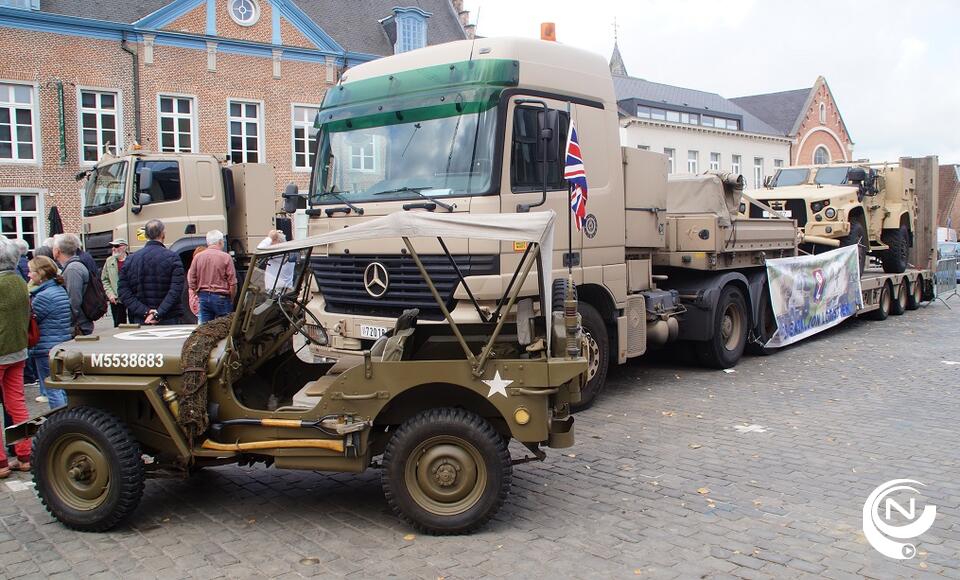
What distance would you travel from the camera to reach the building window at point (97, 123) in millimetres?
24609

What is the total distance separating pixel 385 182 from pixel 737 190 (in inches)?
235

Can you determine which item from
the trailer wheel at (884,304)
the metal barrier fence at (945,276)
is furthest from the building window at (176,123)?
the metal barrier fence at (945,276)

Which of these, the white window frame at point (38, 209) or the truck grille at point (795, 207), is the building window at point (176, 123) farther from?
the truck grille at point (795, 207)

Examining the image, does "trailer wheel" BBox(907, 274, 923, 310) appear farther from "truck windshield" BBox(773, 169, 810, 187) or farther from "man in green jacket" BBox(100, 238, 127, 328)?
"man in green jacket" BBox(100, 238, 127, 328)

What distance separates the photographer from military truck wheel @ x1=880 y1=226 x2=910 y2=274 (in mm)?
16438

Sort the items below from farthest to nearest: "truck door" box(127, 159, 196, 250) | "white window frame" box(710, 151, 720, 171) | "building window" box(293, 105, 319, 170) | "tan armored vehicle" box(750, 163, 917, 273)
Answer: "white window frame" box(710, 151, 720, 171) → "building window" box(293, 105, 319, 170) → "tan armored vehicle" box(750, 163, 917, 273) → "truck door" box(127, 159, 196, 250)

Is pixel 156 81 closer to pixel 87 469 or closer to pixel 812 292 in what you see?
pixel 812 292

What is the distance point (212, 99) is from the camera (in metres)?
26.5

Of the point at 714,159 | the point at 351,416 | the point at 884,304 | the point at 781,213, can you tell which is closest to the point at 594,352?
the point at 351,416

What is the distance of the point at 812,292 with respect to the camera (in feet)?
41.9

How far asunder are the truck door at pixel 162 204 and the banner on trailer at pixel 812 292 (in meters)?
9.37

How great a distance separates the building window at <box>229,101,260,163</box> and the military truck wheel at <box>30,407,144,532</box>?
23.1 meters

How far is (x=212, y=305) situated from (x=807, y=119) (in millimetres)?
53097

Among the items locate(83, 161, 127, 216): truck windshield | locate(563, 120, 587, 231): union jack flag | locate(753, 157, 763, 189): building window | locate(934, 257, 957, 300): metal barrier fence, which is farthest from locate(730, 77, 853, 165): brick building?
locate(563, 120, 587, 231): union jack flag
